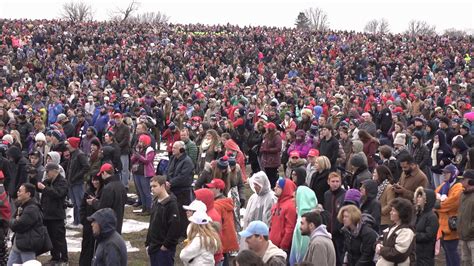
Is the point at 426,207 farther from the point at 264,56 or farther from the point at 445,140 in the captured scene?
the point at 264,56

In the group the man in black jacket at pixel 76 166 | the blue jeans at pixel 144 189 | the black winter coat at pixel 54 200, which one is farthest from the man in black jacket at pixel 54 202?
the blue jeans at pixel 144 189

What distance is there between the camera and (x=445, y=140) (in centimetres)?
1306

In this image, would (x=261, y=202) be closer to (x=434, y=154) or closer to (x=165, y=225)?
(x=165, y=225)

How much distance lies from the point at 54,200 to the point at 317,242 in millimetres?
4245

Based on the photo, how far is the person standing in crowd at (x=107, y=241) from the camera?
7402mm

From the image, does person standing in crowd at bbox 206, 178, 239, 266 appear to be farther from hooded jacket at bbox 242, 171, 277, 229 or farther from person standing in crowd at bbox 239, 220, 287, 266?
person standing in crowd at bbox 239, 220, 287, 266

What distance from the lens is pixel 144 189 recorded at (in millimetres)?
13273

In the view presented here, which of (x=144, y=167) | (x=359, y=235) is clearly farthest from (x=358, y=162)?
(x=144, y=167)

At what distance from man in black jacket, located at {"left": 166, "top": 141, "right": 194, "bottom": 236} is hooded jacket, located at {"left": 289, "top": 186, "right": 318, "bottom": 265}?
2.92 m

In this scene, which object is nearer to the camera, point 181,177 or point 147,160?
point 181,177

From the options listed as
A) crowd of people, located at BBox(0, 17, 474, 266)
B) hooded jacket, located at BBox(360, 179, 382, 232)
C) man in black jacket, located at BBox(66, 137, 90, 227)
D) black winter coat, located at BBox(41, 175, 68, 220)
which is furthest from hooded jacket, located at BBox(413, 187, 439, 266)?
man in black jacket, located at BBox(66, 137, 90, 227)

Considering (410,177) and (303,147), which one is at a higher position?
(303,147)

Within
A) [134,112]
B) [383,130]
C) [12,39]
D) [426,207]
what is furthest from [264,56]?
[426,207]

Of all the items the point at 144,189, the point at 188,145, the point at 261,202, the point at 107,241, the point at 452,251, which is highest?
the point at 188,145
